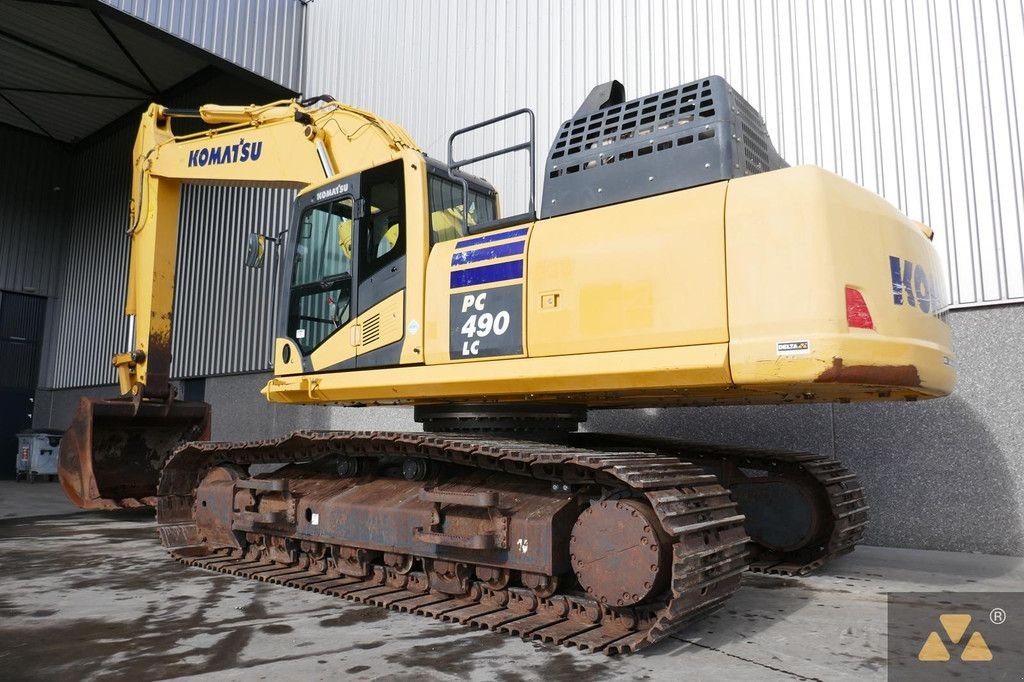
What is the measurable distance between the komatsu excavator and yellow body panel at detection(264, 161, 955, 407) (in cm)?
1

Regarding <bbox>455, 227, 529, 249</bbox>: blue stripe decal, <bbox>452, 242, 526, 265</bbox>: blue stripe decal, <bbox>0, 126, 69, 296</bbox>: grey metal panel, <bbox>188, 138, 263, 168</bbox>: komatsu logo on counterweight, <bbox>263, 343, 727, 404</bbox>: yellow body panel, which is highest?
<bbox>0, 126, 69, 296</bbox>: grey metal panel

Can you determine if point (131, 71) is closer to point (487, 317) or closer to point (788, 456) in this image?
point (487, 317)

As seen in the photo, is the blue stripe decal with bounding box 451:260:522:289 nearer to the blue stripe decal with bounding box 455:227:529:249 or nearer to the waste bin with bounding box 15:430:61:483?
the blue stripe decal with bounding box 455:227:529:249

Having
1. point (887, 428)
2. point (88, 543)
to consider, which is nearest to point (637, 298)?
point (887, 428)

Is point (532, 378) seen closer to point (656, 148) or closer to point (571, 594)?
point (571, 594)

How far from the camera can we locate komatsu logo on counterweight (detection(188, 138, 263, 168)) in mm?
7480

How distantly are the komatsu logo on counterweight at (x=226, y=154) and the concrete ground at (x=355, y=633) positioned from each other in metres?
4.14

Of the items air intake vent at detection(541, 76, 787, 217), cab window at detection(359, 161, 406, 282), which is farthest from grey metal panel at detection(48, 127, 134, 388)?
air intake vent at detection(541, 76, 787, 217)

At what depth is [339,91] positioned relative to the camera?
13.6m

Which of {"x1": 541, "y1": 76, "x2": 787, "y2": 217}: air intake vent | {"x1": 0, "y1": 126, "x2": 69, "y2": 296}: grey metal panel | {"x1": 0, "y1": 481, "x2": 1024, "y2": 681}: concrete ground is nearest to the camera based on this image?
{"x1": 0, "y1": 481, "x2": 1024, "y2": 681}: concrete ground

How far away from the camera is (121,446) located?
372 inches

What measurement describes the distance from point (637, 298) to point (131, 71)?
55.2 feet

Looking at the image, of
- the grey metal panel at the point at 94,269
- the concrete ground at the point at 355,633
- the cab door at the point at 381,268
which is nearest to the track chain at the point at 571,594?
the concrete ground at the point at 355,633

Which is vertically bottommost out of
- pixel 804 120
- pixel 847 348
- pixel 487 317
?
pixel 847 348
